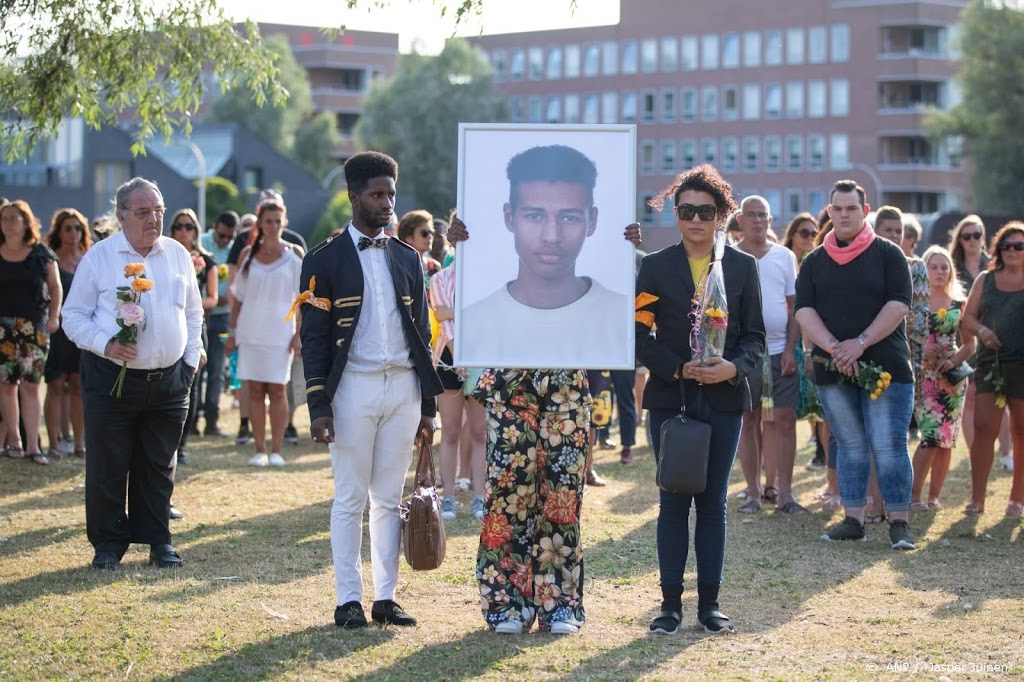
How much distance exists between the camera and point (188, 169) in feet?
266

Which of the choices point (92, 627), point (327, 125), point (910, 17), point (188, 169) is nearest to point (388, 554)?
point (92, 627)

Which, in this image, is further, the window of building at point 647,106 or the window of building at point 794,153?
the window of building at point 647,106

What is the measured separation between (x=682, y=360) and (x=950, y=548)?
12.0ft

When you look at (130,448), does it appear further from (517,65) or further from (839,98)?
(517,65)

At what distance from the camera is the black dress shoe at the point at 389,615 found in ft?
23.2

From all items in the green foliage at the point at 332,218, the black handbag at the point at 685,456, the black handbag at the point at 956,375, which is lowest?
the black handbag at the point at 685,456

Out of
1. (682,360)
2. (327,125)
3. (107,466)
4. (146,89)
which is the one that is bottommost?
(107,466)

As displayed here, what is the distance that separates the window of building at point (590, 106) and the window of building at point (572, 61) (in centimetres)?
174

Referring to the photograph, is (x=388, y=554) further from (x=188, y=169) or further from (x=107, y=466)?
(x=188, y=169)

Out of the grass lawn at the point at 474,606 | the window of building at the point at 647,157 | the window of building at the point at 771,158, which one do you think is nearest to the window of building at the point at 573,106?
the window of building at the point at 647,157

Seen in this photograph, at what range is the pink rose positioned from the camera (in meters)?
8.12

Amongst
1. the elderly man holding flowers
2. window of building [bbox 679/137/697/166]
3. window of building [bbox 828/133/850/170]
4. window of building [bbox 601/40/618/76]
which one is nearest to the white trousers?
the elderly man holding flowers

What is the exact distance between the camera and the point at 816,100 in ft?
295

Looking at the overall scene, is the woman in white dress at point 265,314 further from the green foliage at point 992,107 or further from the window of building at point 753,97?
the window of building at point 753,97
